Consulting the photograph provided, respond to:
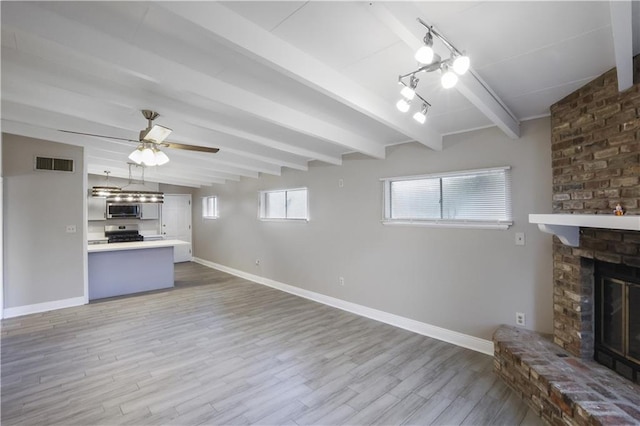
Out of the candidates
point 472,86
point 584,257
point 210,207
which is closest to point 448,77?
point 472,86

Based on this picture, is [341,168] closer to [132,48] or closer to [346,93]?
[346,93]

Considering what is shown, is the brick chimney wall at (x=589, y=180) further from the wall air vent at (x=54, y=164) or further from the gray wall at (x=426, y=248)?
the wall air vent at (x=54, y=164)

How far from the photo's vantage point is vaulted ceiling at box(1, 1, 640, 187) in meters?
1.67

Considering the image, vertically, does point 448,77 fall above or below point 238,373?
above

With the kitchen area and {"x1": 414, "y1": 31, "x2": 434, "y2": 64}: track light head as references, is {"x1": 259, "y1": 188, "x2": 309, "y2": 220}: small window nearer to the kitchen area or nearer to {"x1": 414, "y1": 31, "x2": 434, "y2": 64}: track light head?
the kitchen area

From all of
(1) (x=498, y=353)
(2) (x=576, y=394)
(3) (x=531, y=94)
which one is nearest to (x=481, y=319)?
(1) (x=498, y=353)

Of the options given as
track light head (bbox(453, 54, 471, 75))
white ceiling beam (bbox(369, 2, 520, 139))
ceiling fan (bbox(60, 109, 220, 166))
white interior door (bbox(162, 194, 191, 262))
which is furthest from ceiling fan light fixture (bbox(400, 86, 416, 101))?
white interior door (bbox(162, 194, 191, 262))

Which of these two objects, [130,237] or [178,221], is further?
[178,221]

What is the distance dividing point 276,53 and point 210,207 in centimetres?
754

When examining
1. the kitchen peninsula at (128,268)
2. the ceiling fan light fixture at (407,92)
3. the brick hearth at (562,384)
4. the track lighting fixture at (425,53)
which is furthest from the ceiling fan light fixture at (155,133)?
the brick hearth at (562,384)

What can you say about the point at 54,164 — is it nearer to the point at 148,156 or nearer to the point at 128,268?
the point at 128,268

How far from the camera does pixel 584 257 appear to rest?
2.45 m

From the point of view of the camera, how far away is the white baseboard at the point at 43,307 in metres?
4.48

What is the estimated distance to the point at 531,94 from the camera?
2541 mm
